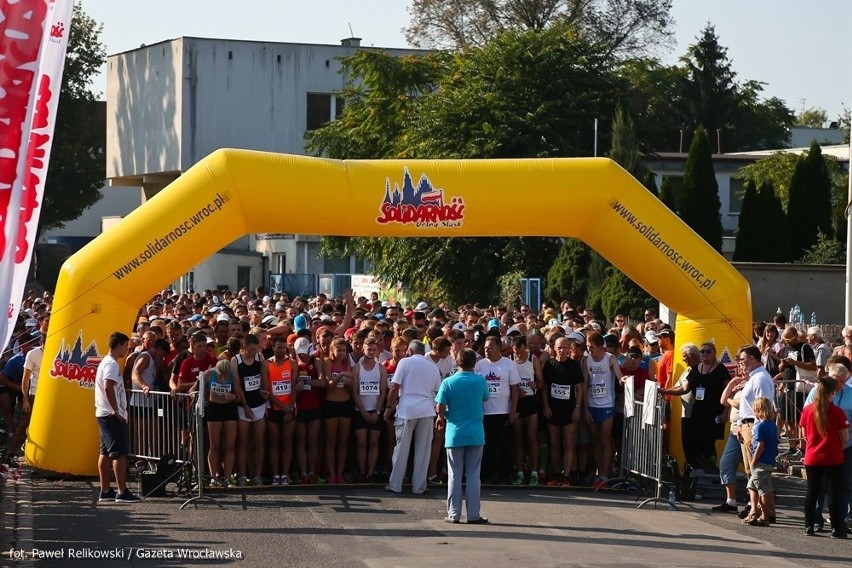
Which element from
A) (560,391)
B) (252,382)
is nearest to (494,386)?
(560,391)

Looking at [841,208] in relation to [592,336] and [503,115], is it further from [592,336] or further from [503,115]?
[592,336]

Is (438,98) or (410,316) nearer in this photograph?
(410,316)

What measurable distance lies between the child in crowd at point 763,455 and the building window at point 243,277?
40.2 metres

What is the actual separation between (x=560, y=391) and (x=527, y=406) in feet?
1.34

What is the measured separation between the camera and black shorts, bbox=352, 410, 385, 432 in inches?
581

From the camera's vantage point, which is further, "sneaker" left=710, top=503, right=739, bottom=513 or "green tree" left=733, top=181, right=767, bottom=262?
"green tree" left=733, top=181, right=767, bottom=262

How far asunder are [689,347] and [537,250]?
23676 mm

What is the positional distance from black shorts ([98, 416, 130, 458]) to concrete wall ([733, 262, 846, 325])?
20526mm

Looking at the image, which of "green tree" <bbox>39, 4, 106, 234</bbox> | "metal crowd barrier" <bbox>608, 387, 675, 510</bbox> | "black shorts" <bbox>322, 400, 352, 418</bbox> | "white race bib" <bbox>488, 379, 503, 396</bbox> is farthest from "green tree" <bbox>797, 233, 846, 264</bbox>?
"green tree" <bbox>39, 4, 106, 234</bbox>

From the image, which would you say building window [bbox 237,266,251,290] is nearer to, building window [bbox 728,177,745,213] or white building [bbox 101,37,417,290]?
white building [bbox 101,37,417,290]

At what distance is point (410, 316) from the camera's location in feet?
67.5

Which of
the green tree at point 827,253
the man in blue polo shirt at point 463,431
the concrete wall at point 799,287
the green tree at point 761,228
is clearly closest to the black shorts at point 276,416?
the man in blue polo shirt at point 463,431

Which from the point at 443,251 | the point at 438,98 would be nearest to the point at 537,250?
the point at 443,251

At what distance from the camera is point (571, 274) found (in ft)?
114
